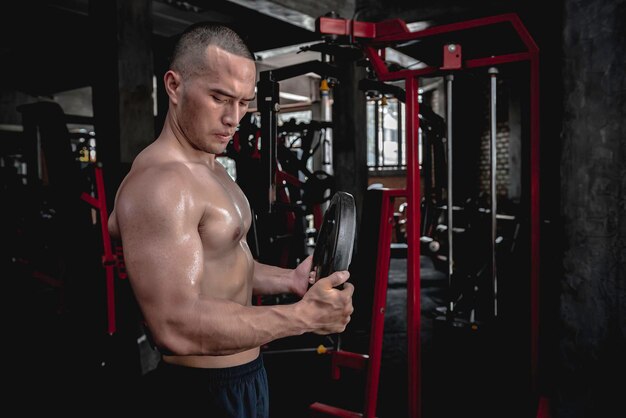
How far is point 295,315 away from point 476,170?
716cm

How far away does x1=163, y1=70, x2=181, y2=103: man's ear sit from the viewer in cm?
112

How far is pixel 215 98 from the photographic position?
1.11 meters

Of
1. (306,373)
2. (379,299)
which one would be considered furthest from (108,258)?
(379,299)

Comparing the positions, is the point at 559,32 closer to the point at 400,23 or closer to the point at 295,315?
the point at 400,23

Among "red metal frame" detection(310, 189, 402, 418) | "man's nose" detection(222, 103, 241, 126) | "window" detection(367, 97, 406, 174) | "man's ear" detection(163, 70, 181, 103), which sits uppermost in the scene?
"window" detection(367, 97, 406, 174)

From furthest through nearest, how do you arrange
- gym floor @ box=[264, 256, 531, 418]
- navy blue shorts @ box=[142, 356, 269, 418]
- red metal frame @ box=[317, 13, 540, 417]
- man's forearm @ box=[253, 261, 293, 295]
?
gym floor @ box=[264, 256, 531, 418] → red metal frame @ box=[317, 13, 540, 417] → man's forearm @ box=[253, 261, 293, 295] → navy blue shorts @ box=[142, 356, 269, 418]

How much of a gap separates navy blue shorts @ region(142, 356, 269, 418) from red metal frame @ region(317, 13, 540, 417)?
1.03 m

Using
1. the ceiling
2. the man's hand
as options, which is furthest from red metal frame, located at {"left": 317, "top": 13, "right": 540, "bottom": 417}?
the ceiling

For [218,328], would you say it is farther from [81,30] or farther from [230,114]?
[81,30]

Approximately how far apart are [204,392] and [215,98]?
28.1 inches

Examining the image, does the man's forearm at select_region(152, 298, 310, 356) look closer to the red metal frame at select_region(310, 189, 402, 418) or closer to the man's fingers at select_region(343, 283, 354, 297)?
the man's fingers at select_region(343, 283, 354, 297)

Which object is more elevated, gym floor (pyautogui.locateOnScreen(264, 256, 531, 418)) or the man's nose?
the man's nose

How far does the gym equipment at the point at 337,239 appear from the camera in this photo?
3.45 ft

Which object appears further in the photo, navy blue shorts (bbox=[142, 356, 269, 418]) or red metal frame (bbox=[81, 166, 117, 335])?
red metal frame (bbox=[81, 166, 117, 335])
